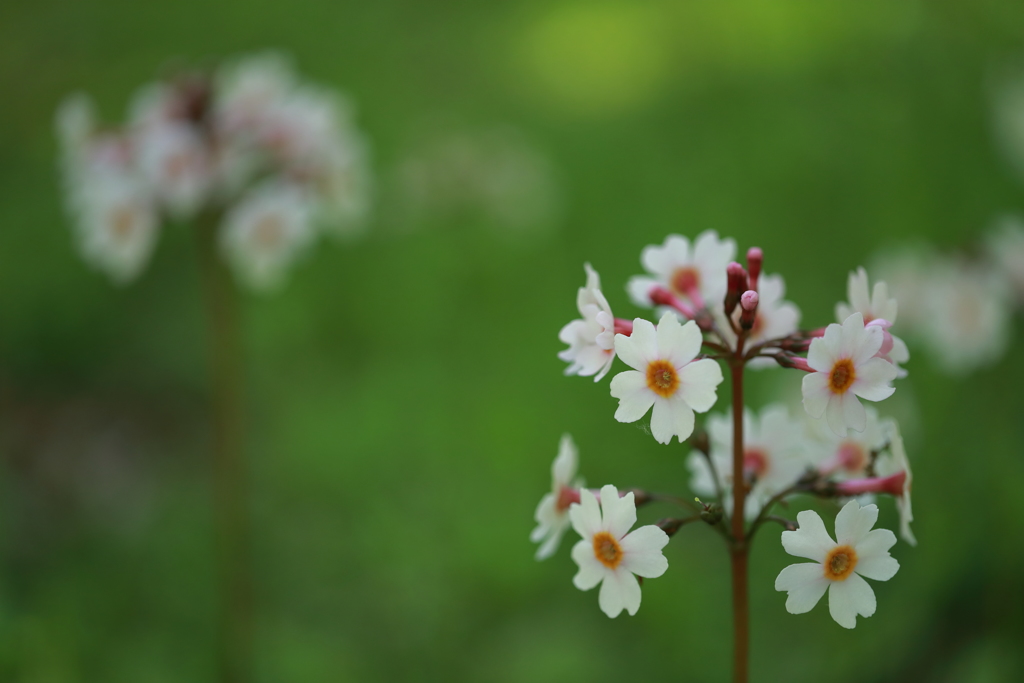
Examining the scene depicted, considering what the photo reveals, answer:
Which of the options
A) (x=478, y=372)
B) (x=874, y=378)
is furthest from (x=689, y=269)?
(x=478, y=372)

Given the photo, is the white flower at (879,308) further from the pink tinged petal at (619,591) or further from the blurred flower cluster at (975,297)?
the blurred flower cluster at (975,297)

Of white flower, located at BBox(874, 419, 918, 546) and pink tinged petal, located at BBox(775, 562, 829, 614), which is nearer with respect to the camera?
pink tinged petal, located at BBox(775, 562, 829, 614)

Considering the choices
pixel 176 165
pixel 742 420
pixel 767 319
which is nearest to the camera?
pixel 742 420

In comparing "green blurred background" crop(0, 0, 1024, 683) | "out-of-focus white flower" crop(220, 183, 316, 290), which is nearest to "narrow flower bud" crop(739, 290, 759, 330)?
"green blurred background" crop(0, 0, 1024, 683)

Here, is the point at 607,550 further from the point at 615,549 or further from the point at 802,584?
the point at 802,584

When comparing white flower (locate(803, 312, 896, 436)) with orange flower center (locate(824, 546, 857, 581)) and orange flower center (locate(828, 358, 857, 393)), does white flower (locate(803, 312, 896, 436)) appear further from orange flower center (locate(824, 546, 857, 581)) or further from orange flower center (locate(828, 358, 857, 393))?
orange flower center (locate(824, 546, 857, 581))
